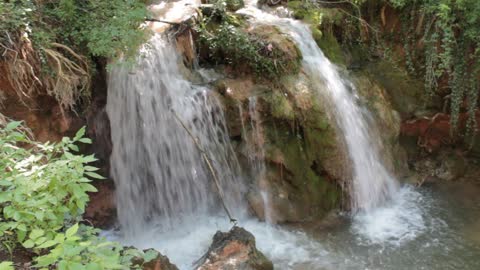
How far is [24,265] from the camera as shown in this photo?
2256mm

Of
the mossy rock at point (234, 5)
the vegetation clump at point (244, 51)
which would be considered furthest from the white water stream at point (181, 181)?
the mossy rock at point (234, 5)

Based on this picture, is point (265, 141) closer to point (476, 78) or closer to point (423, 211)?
point (423, 211)

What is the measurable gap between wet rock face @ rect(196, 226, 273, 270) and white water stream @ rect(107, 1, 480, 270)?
0.54m

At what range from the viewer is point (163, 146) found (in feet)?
15.9

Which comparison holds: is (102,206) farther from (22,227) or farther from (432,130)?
(432,130)

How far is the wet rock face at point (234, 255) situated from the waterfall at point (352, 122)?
1.84m

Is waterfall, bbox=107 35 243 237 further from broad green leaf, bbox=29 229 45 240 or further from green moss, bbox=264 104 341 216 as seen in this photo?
broad green leaf, bbox=29 229 45 240

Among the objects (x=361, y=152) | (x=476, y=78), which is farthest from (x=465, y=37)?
(x=361, y=152)

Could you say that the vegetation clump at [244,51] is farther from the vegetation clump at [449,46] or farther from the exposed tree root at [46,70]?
the vegetation clump at [449,46]

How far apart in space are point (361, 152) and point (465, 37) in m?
2.18

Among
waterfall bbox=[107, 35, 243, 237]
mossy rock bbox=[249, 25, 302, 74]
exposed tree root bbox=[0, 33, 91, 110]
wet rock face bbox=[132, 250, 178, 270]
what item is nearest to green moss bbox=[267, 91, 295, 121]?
mossy rock bbox=[249, 25, 302, 74]

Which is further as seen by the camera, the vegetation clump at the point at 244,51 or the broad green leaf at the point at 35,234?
the vegetation clump at the point at 244,51

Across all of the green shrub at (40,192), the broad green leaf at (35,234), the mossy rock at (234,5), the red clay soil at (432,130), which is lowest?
the red clay soil at (432,130)

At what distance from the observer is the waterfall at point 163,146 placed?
4.74 metres
